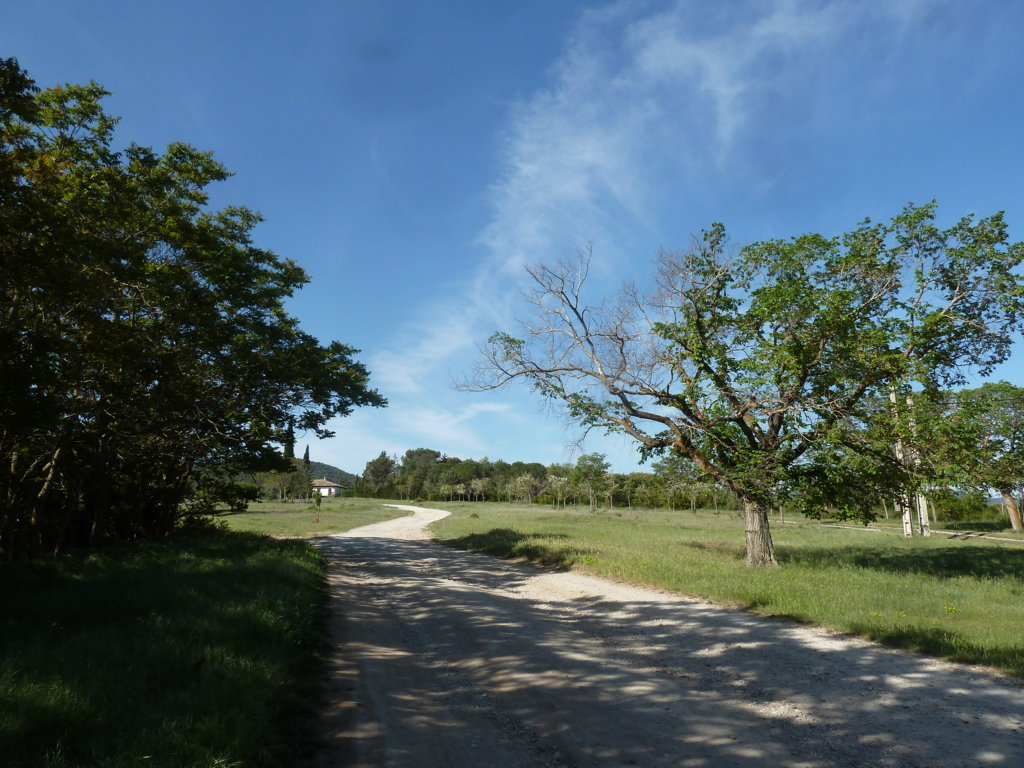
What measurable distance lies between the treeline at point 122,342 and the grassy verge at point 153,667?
10.2ft

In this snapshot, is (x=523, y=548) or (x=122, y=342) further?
(x=523, y=548)

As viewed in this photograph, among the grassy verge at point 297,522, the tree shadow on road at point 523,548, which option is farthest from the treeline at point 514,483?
the tree shadow on road at point 523,548

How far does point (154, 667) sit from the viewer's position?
18.6ft

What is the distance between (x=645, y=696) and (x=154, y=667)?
5.15 meters

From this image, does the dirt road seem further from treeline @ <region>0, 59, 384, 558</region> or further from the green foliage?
treeline @ <region>0, 59, 384, 558</region>

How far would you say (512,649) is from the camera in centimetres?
780

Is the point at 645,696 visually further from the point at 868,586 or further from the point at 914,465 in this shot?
the point at 914,465

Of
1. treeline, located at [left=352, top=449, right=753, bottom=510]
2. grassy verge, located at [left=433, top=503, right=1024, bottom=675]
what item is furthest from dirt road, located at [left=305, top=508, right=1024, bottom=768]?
treeline, located at [left=352, top=449, right=753, bottom=510]

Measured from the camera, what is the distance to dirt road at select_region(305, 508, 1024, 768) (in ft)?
15.6

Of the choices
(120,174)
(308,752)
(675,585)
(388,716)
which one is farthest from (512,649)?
(120,174)

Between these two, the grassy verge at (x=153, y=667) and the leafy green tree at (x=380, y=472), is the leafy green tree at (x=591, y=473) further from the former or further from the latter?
the leafy green tree at (x=380, y=472)

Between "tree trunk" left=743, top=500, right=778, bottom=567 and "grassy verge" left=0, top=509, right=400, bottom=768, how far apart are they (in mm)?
11930

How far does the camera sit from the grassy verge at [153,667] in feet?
13.5

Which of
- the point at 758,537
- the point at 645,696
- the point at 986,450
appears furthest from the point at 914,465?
the point at 645,696
